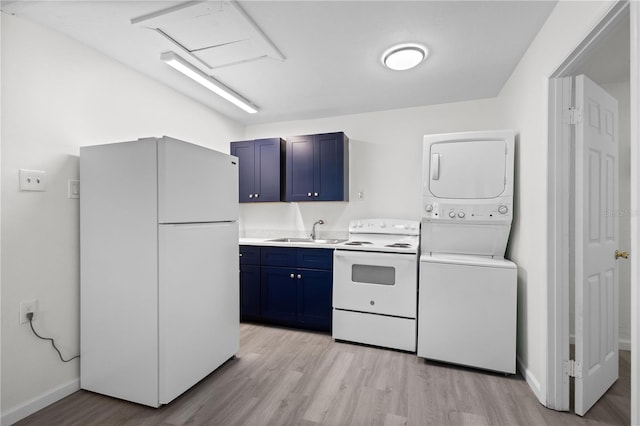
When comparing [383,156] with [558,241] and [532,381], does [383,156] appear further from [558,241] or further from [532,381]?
[532,381]

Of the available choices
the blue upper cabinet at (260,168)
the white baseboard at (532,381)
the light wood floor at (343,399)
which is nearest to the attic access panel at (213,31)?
the blue upper cabinet at (260,168)

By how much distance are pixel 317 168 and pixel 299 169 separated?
0.76 ft

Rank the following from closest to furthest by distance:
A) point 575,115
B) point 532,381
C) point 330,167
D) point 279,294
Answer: point 575,115 → point 532,381 → point 279,294 → point 330,167

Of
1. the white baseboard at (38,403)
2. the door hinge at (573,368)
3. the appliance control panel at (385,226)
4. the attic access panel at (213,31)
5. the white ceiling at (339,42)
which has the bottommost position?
the white baseboard at (38,403)

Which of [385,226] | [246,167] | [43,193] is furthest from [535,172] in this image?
[43,193]

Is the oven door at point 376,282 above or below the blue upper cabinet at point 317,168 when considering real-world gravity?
below

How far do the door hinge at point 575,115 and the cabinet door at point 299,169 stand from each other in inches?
91.1

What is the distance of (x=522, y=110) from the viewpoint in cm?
228

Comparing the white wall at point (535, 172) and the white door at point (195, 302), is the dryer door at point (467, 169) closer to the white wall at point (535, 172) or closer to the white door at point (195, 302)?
the white wall at point (535, 172)

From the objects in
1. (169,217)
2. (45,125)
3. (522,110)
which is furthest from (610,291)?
(45,125)

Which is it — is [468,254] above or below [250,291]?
above

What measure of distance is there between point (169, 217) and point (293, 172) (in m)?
1.86

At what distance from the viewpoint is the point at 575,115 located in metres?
1.77

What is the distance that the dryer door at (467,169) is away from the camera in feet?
7.95
